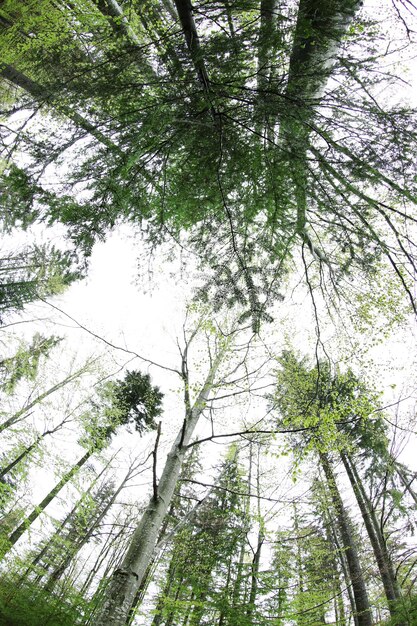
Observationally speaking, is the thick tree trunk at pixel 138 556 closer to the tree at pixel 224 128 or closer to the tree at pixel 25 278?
the tree at pixel 224 128

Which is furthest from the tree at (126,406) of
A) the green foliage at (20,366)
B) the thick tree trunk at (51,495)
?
the green foliage at (20,366)

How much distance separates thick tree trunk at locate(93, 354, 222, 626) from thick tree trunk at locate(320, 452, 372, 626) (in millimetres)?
4505

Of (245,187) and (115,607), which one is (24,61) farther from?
(115,607)

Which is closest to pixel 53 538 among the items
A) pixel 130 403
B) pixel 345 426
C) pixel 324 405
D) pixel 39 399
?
pixel 39 399

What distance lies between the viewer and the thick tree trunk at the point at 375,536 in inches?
208

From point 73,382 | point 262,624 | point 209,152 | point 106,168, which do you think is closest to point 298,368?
point 262,624

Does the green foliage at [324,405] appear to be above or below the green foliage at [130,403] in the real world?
below

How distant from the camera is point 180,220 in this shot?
3.98 meters

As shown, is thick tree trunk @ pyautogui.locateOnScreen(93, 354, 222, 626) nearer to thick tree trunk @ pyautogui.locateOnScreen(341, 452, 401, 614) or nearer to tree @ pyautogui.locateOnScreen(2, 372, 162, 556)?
thick tree trunk @ pyautogui.locateOnScreen(341, 452, 401, 614)

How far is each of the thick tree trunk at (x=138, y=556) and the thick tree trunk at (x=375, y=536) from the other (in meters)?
3.96

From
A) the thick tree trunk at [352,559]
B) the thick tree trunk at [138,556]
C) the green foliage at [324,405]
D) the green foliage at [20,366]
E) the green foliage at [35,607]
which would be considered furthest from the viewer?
the green foliage at [20,366]

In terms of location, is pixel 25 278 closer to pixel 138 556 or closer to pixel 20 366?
pixel 20 366

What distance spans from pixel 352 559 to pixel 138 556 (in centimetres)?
701

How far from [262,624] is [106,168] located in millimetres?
5769
